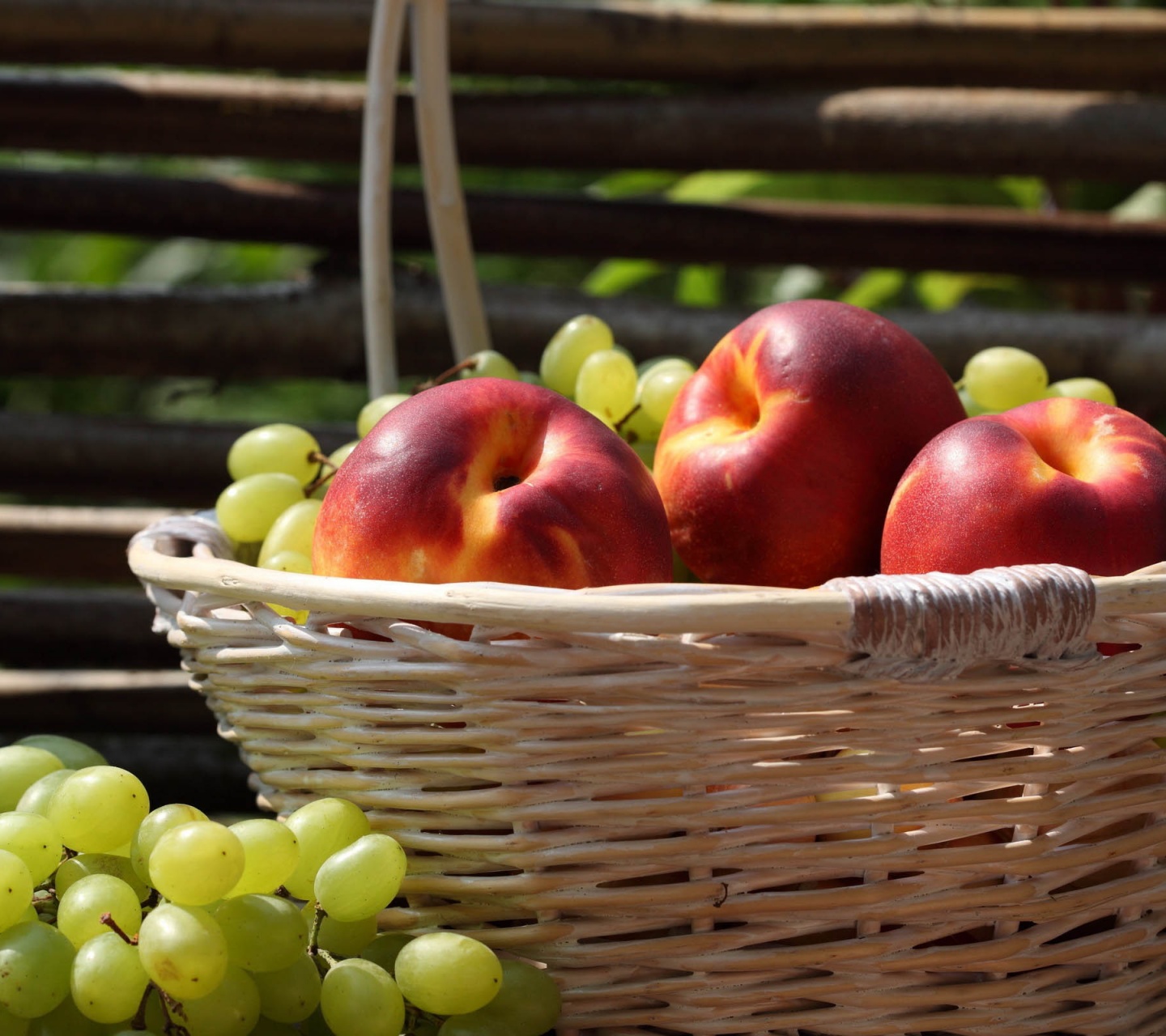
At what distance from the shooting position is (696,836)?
51 centimetres

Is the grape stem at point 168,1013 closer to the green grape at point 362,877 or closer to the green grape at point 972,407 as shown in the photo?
the green grape at point 362,877

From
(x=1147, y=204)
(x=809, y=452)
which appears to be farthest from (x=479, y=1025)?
(x=1147, y=204)

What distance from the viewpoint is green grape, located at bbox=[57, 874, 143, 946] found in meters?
0.52

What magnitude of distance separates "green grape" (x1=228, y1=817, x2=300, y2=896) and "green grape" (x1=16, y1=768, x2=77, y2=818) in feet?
0.39

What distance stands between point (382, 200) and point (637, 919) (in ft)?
1.91

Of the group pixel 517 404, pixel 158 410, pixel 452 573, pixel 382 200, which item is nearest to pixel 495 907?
pixel 452 573

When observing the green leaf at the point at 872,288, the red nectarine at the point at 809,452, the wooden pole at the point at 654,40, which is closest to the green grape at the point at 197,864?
the red nectarine at the point at 809,452

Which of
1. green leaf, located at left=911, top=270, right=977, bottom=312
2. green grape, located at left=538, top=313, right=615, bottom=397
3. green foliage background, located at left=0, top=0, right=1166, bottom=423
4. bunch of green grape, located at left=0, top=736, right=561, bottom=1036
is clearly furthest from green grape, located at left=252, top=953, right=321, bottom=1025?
green leaf, located at left=911, top=270, right=977, bottom=312

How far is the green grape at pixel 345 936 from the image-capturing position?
0.56 m

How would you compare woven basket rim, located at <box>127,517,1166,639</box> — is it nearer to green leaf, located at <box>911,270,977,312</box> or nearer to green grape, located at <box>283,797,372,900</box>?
green grape, located at <box>283,797,372,900</box>

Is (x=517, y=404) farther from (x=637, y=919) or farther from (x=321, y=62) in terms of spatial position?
(x=321, y=62)

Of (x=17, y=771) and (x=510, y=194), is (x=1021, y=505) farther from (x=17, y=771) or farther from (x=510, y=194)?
(x=510, y=194)

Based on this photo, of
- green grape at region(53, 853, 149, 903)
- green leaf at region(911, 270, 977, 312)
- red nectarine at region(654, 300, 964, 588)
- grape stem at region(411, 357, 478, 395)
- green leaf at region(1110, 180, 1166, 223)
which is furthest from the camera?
green leaf at region(911, 270, 977, 312)

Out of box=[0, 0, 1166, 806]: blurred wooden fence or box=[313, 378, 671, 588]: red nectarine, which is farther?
box=[0, 0, 1166, 806]: blurred wooden fence
